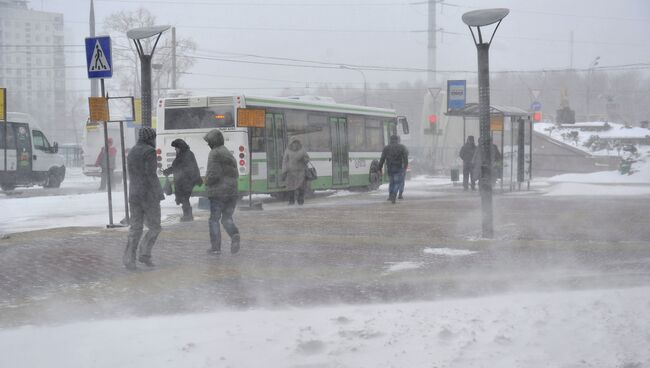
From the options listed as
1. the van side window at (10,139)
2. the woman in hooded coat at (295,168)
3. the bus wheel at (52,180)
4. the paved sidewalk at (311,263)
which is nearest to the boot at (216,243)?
the paved sidewalk at (311,263)

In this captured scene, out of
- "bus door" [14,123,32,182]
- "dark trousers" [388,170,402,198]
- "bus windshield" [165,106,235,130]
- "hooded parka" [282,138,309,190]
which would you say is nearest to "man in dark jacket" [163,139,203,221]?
"hooded parka" [282,138,309,190]

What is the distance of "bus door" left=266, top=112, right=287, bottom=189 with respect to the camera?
68.8ft

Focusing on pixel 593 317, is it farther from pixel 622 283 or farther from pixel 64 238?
pixel 64 238

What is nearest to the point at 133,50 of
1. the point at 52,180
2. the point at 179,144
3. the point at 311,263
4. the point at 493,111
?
the point at 52,180

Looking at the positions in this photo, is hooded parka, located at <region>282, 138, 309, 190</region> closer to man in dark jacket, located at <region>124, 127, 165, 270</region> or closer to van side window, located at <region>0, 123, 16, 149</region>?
man in dark jacket, located at <region>124, 127, 165, 270</region>

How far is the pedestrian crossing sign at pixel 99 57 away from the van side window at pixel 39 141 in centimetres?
1648

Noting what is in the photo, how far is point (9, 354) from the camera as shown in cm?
582

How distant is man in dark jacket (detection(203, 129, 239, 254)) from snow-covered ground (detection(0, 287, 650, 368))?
3.65 m

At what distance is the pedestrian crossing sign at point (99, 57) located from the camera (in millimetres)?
13305

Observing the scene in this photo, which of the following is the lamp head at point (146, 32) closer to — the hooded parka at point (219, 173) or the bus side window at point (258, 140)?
the hooded parka at point (219, 173)

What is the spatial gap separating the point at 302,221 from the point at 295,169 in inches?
175

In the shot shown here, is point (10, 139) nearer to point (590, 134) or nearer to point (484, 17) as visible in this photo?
point (484, 17)

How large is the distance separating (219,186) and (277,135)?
10941 millimetres

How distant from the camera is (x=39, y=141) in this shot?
95.3 feet
